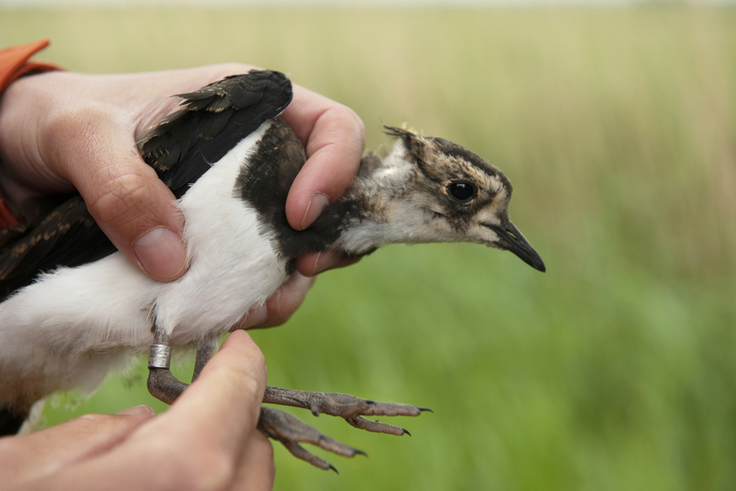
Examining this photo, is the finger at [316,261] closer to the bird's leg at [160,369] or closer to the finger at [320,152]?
the finger at [320,152]

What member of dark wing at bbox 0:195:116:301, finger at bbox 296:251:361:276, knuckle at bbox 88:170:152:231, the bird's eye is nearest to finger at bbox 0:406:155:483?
knuckle at bbox 88:170:152:231

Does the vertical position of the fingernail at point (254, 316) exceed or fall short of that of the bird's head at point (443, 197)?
it falls short

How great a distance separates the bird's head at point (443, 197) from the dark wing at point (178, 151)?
608 millimetres

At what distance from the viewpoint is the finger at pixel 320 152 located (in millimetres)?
2152

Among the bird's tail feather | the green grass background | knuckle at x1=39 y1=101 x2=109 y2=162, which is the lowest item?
the bird's tail feather

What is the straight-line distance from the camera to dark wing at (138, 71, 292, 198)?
2084mm

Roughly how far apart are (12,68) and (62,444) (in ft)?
6.34

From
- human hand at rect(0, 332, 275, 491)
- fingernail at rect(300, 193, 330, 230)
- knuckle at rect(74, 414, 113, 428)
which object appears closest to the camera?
human hand at rect(0, 332, 275, 491)

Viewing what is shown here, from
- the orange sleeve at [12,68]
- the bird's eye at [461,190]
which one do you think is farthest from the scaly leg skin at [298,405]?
the orange sleeve at [12,68]

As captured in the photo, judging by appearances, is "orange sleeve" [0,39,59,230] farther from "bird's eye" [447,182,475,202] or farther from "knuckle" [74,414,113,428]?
"bird's eye" [447,182,475,202]

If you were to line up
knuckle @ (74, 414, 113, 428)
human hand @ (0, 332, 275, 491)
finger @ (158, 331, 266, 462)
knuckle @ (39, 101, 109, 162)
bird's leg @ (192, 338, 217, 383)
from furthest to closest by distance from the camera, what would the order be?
bird's leg @ (192, 338, 217, 383) → knuckle @ (39, 101, 109, 162) → knuckle @ (74, 414, 113, 428) → finger @ (158, 331, 266, 462) → human hand @ (0, 332, 275, 491)

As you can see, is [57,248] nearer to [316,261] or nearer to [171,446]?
[316,261]

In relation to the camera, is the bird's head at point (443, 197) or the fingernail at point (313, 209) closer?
the fingernail at point (313, 209)

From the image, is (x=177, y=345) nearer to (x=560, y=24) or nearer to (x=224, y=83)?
(x=224, y=83)
